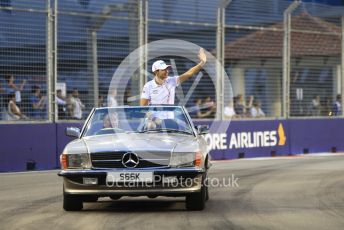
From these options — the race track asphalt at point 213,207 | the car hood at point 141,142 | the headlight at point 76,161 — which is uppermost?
the car hood at point 141,142

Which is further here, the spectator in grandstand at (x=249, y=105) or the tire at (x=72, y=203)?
the spectator in grandstand at (x=249, y=105)

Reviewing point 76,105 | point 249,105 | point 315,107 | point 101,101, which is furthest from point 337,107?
point 76,105

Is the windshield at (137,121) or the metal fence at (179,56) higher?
the metal fence at (179,56)

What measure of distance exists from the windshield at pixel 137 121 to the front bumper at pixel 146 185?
3.94ft

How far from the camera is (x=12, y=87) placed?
17203 millimetres

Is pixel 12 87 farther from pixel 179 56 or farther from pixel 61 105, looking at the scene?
pixel 179 56

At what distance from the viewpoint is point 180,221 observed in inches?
340

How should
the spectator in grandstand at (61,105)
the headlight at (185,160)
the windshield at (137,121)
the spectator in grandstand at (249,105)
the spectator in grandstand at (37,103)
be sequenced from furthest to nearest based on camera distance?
the spectator in grandstand at (249,105) < the spectator in grandstand at (61,105) < the spectator in grandstand at (37,103) < the windshield at (137,121) < the headlight at (185,160)

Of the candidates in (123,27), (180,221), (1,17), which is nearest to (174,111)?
(180,221)

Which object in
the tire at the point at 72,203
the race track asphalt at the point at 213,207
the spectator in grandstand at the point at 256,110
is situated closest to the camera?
the race track asphalt at the point at 213,207

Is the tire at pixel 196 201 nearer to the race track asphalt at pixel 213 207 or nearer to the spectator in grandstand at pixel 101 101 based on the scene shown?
the race track asphalt at pixel 213 207

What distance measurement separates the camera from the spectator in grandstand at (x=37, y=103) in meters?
17.8

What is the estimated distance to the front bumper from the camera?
30.5ft

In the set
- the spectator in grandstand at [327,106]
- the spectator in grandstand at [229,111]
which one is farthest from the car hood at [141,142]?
the spectator in grandstand at [327,106]
